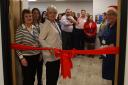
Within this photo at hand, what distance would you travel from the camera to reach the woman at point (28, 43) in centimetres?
260

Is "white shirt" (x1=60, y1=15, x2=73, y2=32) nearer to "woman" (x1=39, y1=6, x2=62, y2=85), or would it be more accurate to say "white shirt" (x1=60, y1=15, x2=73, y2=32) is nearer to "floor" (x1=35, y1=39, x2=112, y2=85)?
"floor" (x1=35, y1=39, x2=112, y2=85)

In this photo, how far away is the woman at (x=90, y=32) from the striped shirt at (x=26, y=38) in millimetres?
2709

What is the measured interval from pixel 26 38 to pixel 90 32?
10.00 feet

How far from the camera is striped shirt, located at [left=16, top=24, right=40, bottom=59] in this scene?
258 cm

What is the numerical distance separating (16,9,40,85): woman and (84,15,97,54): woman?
2.66 meters

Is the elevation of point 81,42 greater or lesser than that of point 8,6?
lesser

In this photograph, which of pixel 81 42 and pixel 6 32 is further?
pixel 81 42

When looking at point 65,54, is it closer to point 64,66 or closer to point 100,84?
point 64,66

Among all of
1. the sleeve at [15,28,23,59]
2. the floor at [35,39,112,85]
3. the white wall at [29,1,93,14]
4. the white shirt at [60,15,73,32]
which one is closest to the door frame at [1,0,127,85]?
the sleeve at [15,28,23,59]

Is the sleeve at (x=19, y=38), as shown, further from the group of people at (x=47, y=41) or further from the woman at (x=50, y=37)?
the woman at (x=50, y=37)

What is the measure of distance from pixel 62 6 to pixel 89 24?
11.7 ft

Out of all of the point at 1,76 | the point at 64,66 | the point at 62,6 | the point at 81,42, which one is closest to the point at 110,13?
the point at 64,66

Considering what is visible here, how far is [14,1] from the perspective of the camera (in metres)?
2.64

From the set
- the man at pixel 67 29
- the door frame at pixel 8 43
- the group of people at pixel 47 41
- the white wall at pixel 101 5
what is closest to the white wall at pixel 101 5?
the white wall at pixel 101 5
